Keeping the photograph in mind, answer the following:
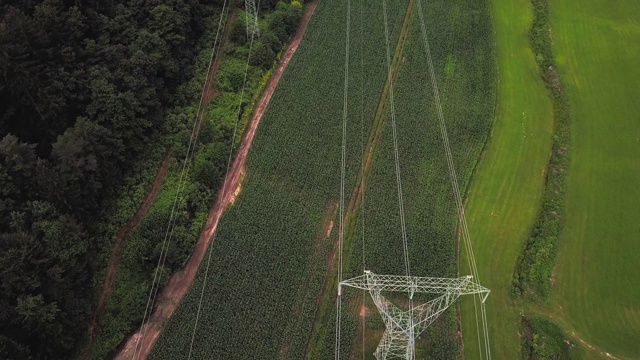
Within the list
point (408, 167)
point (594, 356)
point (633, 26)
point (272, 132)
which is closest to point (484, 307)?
point (594, 356)

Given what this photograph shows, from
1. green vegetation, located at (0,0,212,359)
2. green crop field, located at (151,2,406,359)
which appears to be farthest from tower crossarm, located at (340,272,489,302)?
green vegetation, located at (0,0,212,359)

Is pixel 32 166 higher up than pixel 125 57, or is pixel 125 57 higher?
pixel 125 57

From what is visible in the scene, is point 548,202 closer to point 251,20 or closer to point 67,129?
point 251,20

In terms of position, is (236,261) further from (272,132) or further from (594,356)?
(594,356)

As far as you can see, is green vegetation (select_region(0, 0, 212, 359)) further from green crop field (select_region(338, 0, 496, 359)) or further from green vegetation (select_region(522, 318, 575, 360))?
green vegetation (select_region(522, 318, 575, 360))

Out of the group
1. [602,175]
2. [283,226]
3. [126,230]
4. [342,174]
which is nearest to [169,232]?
[126,230]

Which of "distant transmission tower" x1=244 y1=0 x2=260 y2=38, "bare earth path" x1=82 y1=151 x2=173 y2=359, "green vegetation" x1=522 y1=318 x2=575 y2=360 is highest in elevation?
"distant transmission tower" x1=244 y1=0 x2=260 y2=38

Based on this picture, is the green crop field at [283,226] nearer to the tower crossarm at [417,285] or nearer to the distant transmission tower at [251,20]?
the distant transmission tower at [251,20]
